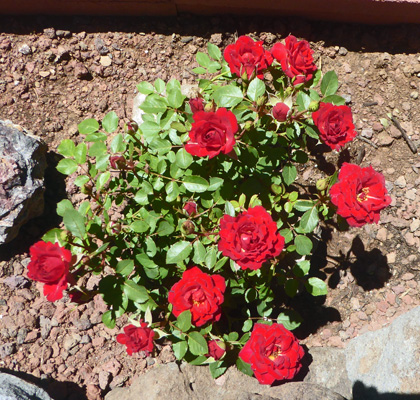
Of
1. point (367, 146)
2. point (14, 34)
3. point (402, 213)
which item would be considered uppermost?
point (14, 34)

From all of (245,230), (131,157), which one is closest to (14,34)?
(131,157)

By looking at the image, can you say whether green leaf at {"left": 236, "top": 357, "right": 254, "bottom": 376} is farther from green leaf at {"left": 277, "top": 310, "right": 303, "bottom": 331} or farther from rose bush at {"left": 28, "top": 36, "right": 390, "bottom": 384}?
green leaf at {"left": 277, "top": 310, "right": 303, "bottom": 331}

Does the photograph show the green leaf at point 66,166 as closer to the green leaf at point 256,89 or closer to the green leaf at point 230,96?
the green leaf at point 230,96

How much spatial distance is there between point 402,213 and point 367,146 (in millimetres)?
441

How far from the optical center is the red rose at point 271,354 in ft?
5.78

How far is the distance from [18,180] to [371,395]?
1964mm

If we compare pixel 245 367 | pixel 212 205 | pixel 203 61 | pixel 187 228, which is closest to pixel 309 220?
pixel 212 205

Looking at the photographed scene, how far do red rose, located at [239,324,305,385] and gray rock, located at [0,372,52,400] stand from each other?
0.87 meters

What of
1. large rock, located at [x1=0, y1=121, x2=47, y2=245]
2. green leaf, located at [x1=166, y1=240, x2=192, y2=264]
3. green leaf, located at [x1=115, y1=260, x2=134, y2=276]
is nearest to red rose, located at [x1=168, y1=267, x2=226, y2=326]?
green leaf, located at [x1=166, y1=240, x2=192, y2=264]

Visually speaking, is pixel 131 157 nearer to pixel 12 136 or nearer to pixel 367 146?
pixel 12 136

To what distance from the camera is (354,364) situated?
2.24 metres

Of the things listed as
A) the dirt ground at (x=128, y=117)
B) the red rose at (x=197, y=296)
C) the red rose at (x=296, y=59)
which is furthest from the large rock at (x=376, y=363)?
the red rose at (x=296, y=59)

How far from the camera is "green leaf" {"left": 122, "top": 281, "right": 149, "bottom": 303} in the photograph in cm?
174

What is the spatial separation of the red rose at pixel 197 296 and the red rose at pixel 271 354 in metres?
0.32
